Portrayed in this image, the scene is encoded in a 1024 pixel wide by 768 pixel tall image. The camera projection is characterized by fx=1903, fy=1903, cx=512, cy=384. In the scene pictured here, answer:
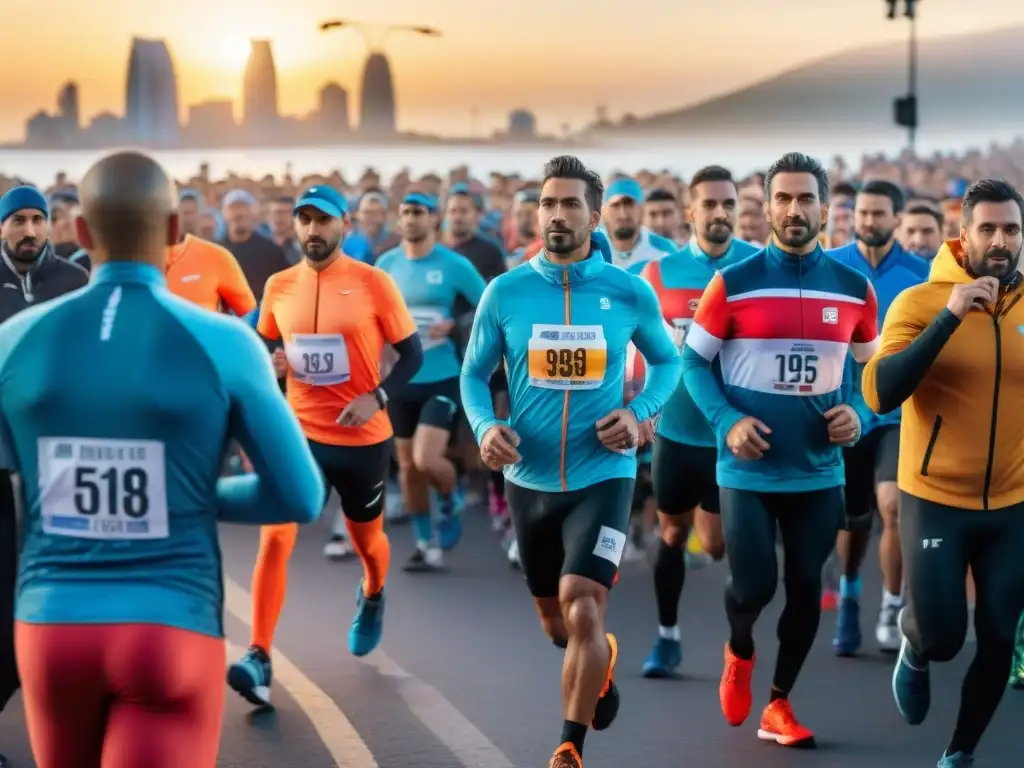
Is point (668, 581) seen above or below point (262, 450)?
below

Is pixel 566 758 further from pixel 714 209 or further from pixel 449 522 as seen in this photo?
pixel 449 522

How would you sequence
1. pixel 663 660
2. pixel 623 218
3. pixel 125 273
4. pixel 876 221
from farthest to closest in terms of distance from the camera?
pixel 623 218 → pixel 876 221 → pixel 663 660 → pixel 125 273

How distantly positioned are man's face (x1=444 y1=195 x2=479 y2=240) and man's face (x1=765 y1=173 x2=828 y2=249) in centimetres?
786

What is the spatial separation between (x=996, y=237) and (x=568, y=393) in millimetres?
1674

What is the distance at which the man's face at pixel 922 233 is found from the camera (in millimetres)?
11305

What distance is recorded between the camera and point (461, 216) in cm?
1545

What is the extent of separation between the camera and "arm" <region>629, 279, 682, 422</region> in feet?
24.1

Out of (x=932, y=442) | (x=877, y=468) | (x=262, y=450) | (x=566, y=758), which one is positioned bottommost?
(x=566, y=758)

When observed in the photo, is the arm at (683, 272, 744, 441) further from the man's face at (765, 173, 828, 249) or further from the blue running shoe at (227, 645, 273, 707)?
the blue running shoe at (227, 645, 273, 707)

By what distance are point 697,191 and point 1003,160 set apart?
2648 centimetres

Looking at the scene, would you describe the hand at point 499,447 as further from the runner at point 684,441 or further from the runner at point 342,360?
the runner at point 684,441

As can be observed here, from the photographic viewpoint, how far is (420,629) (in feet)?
32.9

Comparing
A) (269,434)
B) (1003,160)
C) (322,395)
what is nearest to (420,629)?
(322,395)

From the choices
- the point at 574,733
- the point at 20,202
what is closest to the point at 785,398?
the point at 574,733
